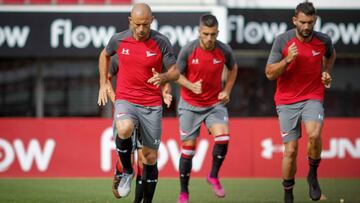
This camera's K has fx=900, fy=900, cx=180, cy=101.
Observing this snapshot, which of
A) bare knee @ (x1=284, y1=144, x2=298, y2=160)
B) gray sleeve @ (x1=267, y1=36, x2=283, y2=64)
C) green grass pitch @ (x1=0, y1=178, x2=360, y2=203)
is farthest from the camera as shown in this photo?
green grass pitch @ (x1=0, y1=178, x2=360, y2=203)

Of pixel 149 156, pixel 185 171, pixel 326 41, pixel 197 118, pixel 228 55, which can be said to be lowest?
pixel 185 171

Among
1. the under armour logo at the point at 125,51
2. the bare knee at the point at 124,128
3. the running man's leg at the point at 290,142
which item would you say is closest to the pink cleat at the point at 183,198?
the running man's leg at the point at 290,142

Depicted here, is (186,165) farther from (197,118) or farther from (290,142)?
(290,142)

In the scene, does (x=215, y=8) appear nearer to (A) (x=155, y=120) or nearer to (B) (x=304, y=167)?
(B) (x=304, y=167)

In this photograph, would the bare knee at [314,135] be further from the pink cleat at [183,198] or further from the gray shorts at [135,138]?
the gray shorts at [135,138]

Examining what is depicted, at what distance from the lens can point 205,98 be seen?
14453 mm

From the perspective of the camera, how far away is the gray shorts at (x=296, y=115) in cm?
1257

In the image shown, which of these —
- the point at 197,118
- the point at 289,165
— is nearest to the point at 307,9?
the point at 289,165

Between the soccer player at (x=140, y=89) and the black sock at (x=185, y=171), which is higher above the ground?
the soccer player at (x=140, y=89)

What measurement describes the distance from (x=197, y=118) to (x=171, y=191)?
2317 mm

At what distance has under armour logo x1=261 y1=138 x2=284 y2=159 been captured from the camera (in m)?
21.0

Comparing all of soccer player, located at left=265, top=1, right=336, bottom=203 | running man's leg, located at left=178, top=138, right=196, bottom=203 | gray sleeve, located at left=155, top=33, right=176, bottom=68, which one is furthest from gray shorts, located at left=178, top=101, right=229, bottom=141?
gray sleeve, located at left=155, top=33, right=176, bottom=68

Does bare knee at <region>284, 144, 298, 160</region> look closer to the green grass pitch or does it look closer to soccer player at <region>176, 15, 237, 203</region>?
the green grass pitch

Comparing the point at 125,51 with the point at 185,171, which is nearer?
the point at 125,51
